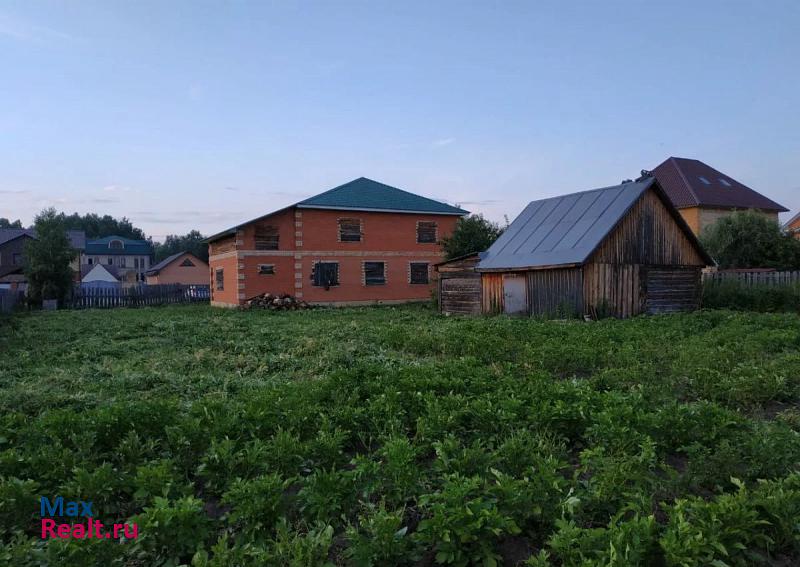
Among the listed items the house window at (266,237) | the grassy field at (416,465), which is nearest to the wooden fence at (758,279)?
the grassy field at (416,465)

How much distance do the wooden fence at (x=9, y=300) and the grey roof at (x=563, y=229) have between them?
1996 cm

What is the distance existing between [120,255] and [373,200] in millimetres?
62487

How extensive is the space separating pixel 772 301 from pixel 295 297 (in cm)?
2097

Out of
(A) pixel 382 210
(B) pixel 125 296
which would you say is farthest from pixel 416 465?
(B) pixel 125 296

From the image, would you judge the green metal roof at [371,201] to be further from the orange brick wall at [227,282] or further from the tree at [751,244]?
the tree at [751,244]

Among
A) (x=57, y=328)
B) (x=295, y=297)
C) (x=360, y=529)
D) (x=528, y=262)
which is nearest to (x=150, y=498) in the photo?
(x=360, y=529)

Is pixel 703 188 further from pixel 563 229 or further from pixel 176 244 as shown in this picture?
pixel 176 244

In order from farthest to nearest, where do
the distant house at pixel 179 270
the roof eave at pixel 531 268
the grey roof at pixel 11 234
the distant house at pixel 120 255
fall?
the distant house at pixel 120 255, the distant house at pixel 179 270, the grey roof at pixel 11 234, the roof eave at pixel 531 268

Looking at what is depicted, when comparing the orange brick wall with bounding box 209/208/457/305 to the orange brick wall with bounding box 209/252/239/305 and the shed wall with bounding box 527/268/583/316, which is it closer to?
the orange brick wall with bounding box 209/252/239/305

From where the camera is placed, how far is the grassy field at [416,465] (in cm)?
291

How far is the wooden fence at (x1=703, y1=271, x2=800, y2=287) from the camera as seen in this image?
811 inches

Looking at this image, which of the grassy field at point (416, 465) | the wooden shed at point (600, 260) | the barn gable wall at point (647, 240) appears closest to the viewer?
the grassy field at point (416, 465)

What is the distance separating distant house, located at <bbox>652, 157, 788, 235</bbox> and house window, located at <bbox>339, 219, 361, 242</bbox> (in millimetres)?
22009

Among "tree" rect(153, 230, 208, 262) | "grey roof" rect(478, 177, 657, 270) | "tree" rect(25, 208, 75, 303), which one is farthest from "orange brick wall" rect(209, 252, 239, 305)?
"tree" rect(153, 230, 208, 262)
